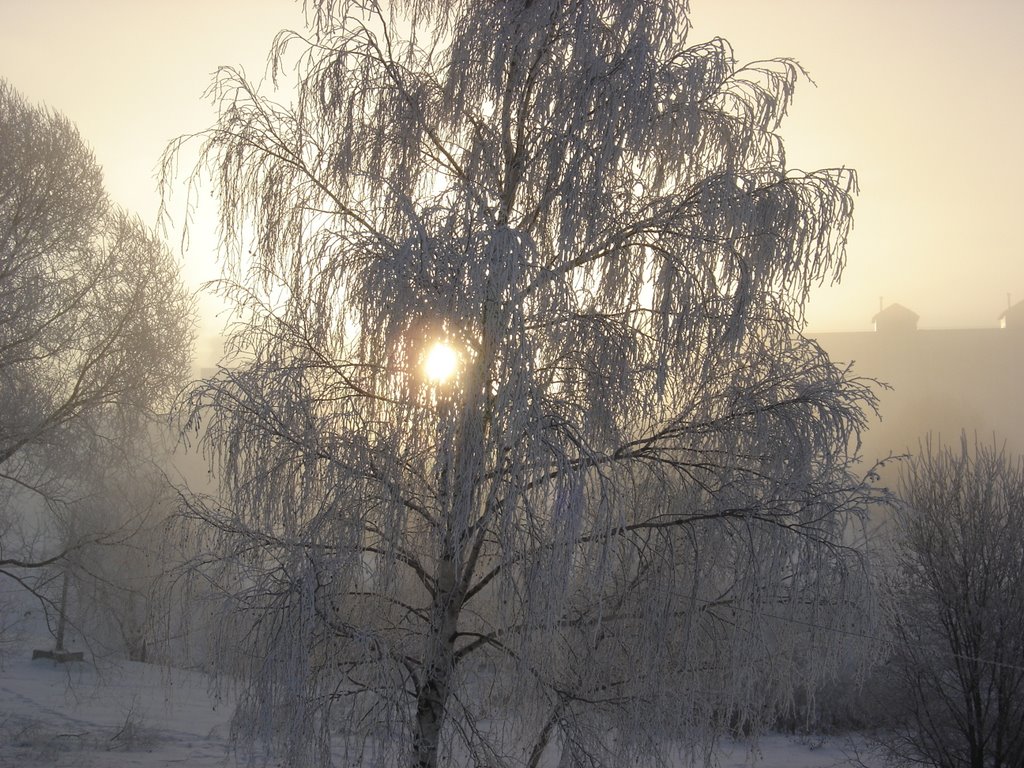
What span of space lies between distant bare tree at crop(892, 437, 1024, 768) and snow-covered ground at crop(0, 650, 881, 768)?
1.80m

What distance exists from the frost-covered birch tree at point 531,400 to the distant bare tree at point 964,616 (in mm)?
5769

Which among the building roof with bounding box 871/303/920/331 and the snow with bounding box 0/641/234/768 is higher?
the building roof with bounding box 871/303/920/331

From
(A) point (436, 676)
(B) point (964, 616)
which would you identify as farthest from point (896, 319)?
(A) point (436, 676)

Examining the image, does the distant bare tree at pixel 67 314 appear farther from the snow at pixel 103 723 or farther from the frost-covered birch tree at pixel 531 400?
the frost-covered birch tree at pixel 531 400

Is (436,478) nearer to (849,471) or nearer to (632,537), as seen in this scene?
(632,537)

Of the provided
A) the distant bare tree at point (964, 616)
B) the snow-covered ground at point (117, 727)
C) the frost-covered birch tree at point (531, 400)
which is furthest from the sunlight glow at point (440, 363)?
the distant bare tree at point (964, 616)

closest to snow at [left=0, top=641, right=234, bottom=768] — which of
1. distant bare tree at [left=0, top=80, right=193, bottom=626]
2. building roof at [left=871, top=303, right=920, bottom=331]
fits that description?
distant bare tree at [left=0, top=80, right=193, bottom=626]

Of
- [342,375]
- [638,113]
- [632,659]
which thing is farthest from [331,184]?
[632,659]

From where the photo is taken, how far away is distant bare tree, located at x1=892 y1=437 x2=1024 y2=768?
1055 centimetres

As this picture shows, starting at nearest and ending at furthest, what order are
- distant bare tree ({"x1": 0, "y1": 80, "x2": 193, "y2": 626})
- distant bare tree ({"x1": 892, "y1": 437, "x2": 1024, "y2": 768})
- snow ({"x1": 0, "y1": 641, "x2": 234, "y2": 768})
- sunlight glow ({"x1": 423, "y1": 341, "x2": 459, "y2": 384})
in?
sunlight glow ({"x1": 423, "y1": 341, "x2": 459, "y2": 384})
distant bare tree ({"x1": 0, "y1": 80, "x2": 193, "y2": 626})
distant bare tree ({"x1": 892, "y1": 437, "x2": 1024, "y2": 768})
snow ({"x1": 0, "y1": 641, "x2": 234, "y2": 768})

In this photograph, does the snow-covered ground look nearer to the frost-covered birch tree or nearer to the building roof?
the frost-covered birch tree

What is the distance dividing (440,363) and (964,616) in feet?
30.4

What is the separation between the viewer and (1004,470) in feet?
40.7

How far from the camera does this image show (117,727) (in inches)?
506
